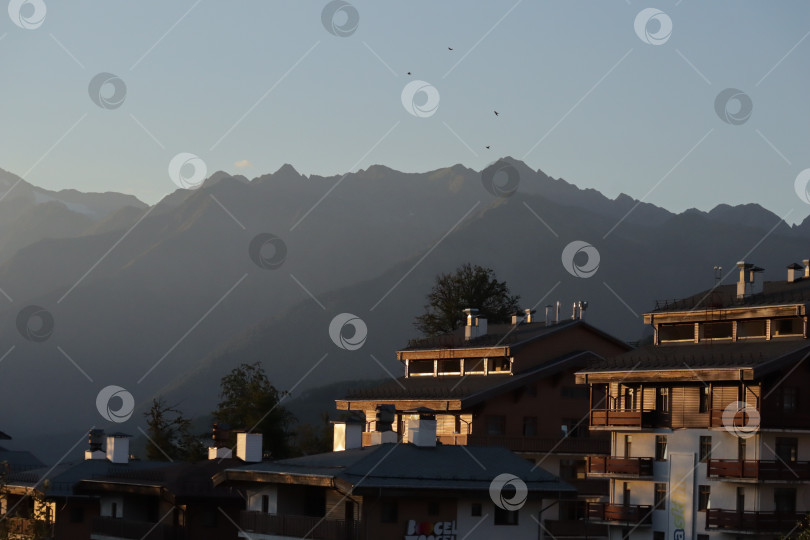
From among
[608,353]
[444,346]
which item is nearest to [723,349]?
[608,353]

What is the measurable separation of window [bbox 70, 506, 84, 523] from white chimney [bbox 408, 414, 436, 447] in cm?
1800

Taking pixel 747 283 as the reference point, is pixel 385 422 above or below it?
below

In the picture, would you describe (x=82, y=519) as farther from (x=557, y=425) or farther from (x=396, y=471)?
(x=557, y=425)

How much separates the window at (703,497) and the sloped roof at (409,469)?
1524cm

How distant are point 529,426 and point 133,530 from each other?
24231mm

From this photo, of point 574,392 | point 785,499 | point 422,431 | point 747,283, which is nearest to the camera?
point 422,431

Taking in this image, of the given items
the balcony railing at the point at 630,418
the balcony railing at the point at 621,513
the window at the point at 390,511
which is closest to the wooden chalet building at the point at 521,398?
the balcony railing at the point at 621,513

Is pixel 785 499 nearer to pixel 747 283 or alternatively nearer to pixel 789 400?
pixel 789 400

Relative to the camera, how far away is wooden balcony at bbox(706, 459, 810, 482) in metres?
56.3

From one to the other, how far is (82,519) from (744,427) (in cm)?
2836

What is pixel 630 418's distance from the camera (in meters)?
62.8

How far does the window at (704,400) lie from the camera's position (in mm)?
59750

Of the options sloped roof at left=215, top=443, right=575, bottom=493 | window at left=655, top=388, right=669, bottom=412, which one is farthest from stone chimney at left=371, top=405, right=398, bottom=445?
window at left=655, top=388, right=669, bottom=412

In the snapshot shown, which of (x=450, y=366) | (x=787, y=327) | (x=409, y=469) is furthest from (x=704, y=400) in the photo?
(x=450, y=366)
